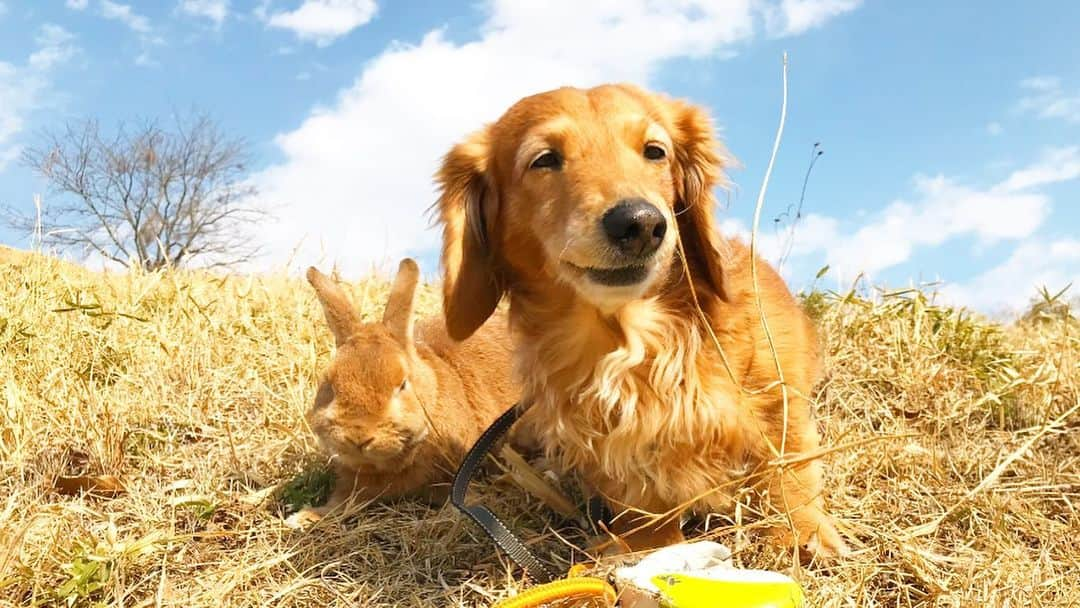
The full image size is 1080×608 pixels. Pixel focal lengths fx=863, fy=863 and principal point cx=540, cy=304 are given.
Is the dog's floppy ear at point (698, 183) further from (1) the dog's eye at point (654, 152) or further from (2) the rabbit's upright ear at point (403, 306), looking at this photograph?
(2) the rabbit's upright ear at point (403, 306)

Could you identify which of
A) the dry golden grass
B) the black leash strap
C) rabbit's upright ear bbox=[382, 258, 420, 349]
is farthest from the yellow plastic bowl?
rabbit's upright ear bbox=[382, 258, 420, 349]

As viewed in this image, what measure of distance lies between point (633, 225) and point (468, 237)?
0.81 metres

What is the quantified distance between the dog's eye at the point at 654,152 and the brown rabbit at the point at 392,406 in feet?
3.56

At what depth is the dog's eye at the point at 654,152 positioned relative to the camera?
272 cm

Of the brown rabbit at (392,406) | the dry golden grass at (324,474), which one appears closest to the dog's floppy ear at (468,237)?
the brown rabbit at (392,406)

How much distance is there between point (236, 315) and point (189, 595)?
107 inches

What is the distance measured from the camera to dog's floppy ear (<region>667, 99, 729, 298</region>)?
2.77 m

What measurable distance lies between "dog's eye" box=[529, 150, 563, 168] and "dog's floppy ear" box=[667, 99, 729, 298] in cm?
46

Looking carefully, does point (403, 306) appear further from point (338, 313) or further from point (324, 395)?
point (324, 395)

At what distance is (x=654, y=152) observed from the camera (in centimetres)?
274

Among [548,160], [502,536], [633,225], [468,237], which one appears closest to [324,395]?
[468,237]

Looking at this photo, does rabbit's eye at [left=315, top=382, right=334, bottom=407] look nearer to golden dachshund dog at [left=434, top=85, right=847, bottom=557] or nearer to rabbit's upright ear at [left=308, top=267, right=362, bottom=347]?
rabbit's upright ear at [left=308, top=267, right=362, bottom=347]

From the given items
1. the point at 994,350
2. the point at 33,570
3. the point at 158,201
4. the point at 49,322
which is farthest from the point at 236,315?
the point at 158,201

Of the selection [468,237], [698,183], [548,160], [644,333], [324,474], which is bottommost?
[324,474]
